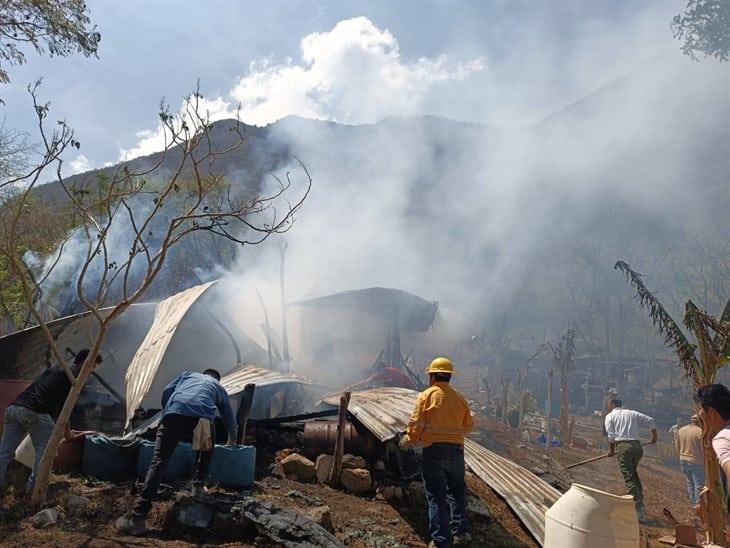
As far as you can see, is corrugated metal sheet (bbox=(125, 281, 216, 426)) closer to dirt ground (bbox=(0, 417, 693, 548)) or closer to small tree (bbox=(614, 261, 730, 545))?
dirt ground (bbox=(0, 417, 693, 548))

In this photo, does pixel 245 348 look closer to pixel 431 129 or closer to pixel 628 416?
pixel 628 416

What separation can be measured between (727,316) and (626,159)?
55.7 meters

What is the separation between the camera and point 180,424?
14.3 feet

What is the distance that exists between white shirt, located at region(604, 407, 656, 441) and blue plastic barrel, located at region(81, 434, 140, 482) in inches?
248

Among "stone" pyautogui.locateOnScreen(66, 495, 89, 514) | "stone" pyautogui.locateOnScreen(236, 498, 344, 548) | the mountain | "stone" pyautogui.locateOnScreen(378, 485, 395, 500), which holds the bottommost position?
"stone" pyautogui.locateOnScreen(378, 485, 395, 500)

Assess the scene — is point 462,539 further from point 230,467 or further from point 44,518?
point 44,518

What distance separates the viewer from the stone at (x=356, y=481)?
18.2ft

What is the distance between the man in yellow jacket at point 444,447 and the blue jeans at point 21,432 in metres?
3.39

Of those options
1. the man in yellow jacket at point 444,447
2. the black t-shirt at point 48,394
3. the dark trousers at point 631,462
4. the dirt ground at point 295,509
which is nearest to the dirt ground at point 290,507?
the dirt ground at point 295,509

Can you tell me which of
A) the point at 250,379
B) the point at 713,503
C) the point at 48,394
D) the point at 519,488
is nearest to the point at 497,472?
the point at 519,488

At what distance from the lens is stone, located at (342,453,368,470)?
5.84 meters

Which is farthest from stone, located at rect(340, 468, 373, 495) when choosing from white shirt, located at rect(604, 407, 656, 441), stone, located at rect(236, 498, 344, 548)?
white shirt, located at rect(604, 407, 656, 441)

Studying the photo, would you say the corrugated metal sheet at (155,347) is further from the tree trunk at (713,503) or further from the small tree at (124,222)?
the tree trunk at (713,503)

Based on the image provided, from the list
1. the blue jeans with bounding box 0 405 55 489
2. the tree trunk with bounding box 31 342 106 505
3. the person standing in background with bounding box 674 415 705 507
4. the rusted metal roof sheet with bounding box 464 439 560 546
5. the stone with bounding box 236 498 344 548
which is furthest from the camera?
the person standing in background with bounding box 674 415 705 507
